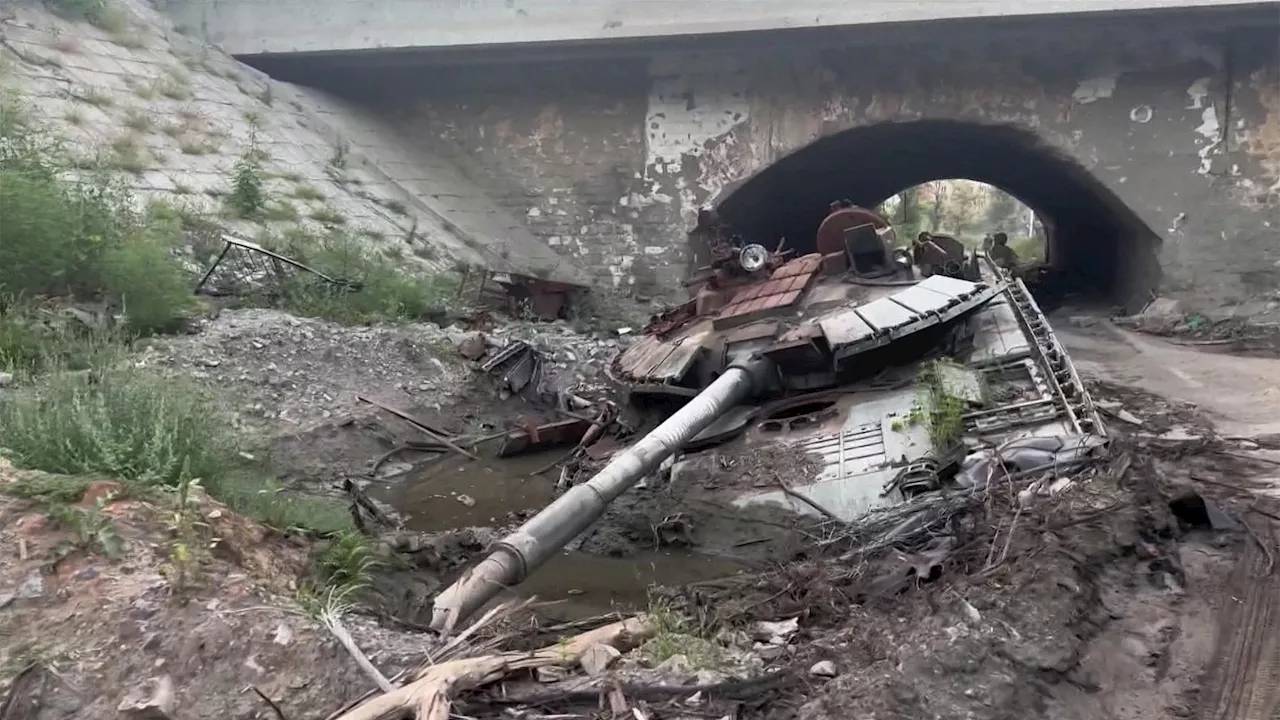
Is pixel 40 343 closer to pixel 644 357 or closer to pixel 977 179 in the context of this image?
pixel 644 357

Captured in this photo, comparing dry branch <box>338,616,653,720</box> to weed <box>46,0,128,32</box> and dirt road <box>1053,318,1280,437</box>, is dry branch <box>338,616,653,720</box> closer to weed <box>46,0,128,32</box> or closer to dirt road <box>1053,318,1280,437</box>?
dirt road <box>1053,318,1280,437</box>

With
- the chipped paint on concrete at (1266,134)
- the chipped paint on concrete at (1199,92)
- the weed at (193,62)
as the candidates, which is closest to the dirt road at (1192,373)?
the chipped paint on concrete at (1266,134)

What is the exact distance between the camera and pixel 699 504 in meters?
6.05

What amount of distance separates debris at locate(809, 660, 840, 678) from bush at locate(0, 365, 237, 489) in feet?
8.99

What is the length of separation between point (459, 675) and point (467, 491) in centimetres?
471

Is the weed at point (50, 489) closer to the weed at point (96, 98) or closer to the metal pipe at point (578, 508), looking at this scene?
the metal pipe at point (578, 508)

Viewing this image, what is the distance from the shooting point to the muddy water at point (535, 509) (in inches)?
204

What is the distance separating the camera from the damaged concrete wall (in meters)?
12.4

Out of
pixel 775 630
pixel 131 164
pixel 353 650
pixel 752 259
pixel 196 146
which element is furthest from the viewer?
pixel 196 146

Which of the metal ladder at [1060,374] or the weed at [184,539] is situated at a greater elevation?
the metal ladder at [1060,374]

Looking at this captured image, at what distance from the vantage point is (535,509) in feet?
23.0

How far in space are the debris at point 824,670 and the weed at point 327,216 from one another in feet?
34.2

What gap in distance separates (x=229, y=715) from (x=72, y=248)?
6.35m

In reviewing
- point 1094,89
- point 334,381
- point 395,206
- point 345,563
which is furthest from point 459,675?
point 1094,89
